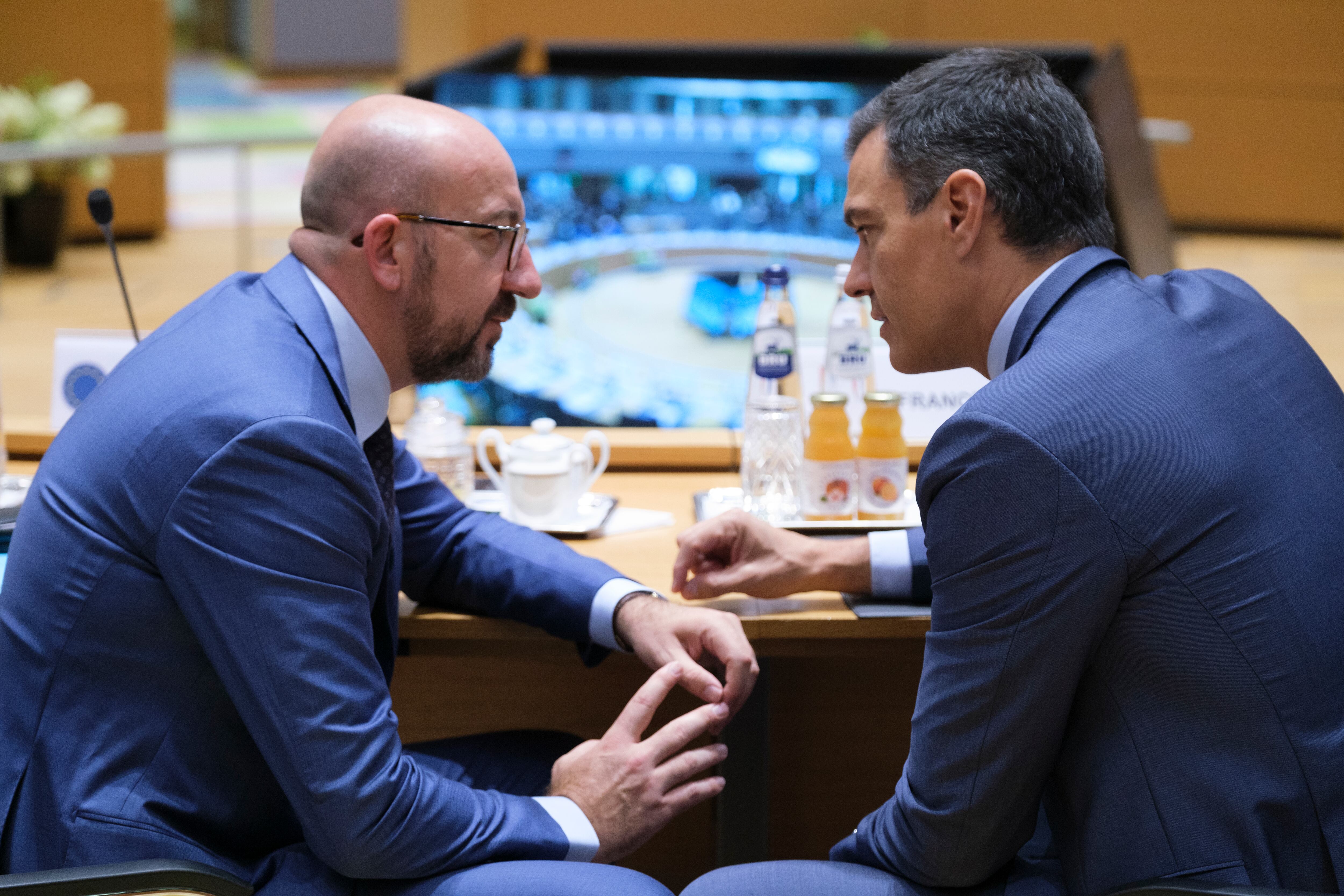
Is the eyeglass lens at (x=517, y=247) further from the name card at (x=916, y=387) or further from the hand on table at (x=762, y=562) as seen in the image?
the name card at (x=916, y=387)

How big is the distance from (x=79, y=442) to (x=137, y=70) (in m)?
6.94

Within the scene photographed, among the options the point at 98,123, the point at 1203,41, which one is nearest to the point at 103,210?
the point at 98,123

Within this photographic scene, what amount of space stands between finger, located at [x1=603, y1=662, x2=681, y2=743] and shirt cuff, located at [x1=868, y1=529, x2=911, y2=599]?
0.33 meters

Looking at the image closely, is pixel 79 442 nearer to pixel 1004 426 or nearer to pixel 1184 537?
pixel 1004 426

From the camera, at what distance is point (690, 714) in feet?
4.78

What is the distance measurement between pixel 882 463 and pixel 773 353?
243 millimetres

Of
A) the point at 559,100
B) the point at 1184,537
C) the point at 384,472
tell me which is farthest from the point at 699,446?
the point at 559,100

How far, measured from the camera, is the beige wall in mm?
7566

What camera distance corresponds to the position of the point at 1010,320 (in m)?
1.31

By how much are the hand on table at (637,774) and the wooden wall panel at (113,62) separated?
6.62 metres

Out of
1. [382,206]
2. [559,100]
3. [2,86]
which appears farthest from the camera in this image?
[2,86]

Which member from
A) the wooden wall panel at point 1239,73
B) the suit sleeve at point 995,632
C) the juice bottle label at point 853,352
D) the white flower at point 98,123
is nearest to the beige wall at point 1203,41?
the wooden wall panel at point 1239,73

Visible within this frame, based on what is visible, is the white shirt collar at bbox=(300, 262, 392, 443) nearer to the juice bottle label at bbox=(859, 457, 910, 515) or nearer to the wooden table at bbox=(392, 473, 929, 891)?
the wooden table at bbox=(392, 473, 929, 891)

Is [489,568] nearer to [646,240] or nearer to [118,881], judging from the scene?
[118,881]
